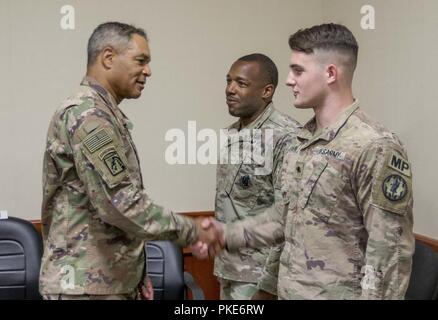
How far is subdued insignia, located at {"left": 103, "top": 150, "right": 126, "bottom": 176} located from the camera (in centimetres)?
159

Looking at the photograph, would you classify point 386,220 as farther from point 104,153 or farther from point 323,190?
point 104,153

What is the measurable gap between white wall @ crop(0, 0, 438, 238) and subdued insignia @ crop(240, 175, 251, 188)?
0.78m

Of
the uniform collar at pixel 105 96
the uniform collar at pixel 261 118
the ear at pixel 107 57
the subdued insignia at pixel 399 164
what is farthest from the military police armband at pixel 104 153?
the uniform collar at pixel 261 118

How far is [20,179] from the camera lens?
2896 mm

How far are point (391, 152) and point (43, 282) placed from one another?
1143 mm

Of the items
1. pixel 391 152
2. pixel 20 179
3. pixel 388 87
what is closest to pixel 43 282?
pixel 391 152

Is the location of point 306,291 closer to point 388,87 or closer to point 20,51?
point 388,87

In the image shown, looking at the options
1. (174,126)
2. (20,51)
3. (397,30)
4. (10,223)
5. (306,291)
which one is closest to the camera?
(306,291)

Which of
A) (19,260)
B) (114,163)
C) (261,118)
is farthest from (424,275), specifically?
(19,260)

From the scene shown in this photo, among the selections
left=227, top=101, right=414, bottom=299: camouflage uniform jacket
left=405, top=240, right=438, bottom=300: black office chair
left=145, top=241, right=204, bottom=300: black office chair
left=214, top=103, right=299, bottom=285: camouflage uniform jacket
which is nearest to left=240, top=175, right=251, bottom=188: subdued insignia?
left=214, top=103, right=299, bottom=285: camouflage uniform jacket

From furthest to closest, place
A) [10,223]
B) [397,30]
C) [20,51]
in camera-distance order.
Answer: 1. [20,51]
2. [397,30]
3. [10,223]

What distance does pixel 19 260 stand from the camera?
2.34m

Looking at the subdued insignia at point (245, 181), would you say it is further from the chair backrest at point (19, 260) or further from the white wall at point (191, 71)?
the chair backrest at point (19, 260)

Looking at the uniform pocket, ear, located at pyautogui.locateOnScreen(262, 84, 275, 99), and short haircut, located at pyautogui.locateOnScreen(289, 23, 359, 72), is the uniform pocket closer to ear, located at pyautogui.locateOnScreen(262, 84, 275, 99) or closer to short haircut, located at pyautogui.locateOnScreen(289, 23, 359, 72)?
short haircut, located at pyautogui.locateOnScreen(289, 23, 359, 72)
